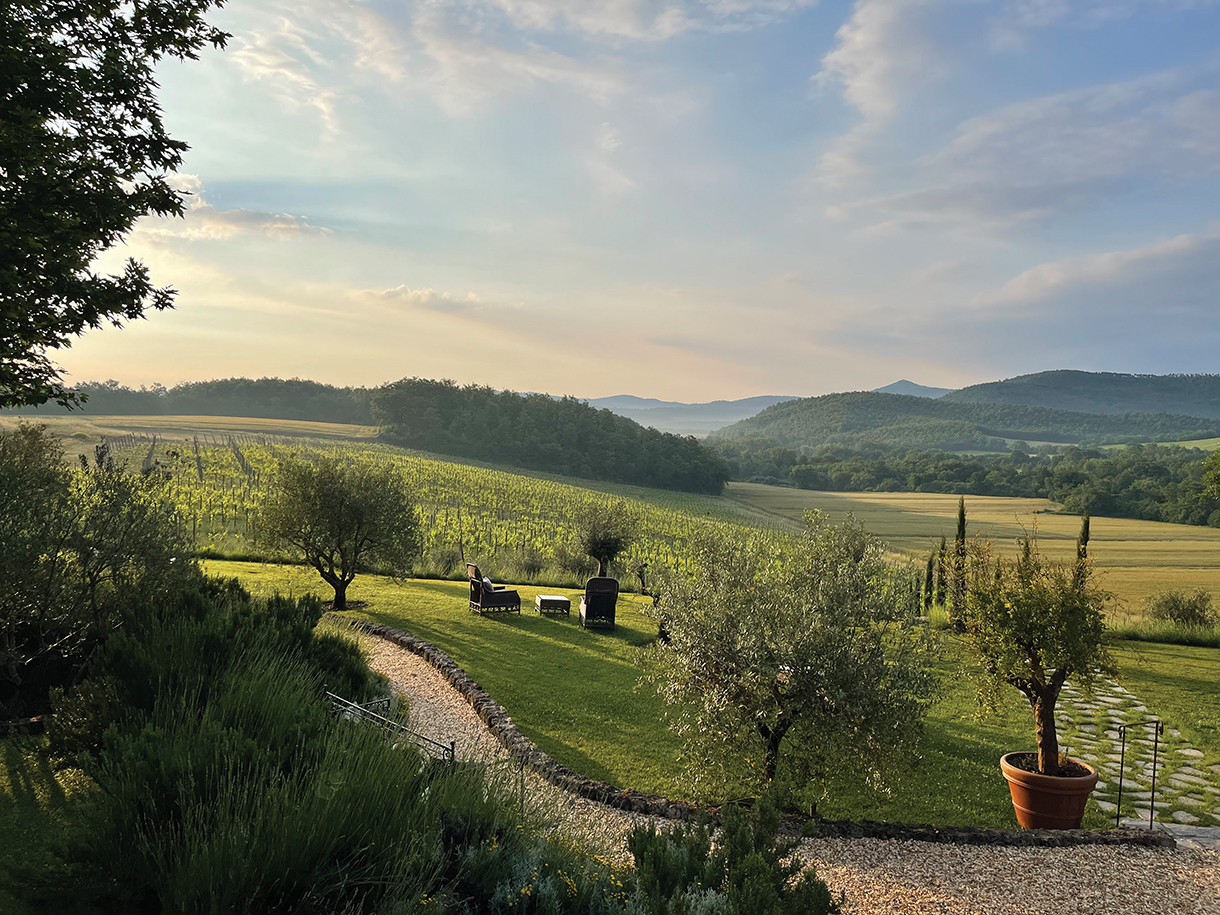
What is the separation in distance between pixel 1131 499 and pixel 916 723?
7915 centimetres

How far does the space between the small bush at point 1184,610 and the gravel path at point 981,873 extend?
18050mm

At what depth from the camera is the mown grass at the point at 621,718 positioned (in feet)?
29.0

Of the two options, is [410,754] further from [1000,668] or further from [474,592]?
[474,592]

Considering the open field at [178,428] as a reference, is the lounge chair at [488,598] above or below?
below

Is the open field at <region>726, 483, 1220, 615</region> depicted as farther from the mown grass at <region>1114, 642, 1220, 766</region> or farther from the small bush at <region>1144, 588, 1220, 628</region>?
the mown grass at <region>1114, 642, 1220, 766</region>

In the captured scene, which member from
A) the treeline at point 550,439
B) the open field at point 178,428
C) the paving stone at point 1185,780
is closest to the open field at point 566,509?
the open field at point 178,428

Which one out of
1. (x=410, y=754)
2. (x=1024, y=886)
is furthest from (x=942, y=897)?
(x=410, y=754)

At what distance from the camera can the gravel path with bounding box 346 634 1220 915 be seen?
247 inches

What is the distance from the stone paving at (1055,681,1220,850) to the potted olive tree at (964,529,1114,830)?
0.77 meters

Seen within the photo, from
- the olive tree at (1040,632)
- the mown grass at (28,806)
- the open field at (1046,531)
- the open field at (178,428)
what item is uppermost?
the open field at (178,428)

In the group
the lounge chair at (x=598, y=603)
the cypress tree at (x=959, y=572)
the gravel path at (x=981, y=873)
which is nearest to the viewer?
the gravel path at (x=981, y=873)

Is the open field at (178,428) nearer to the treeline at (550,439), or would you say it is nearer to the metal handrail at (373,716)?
the treeline at (550,439)

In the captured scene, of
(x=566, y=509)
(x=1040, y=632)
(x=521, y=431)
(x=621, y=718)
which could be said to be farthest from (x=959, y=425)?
(x=1040, y=632)

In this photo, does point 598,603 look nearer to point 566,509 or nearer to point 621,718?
point 621,718
